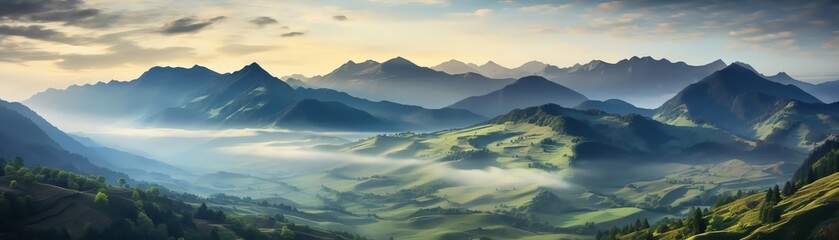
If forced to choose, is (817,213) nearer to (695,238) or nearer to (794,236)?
(794,236)

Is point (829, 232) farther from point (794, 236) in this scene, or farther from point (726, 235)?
point (726, 235)

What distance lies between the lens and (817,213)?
191250mm

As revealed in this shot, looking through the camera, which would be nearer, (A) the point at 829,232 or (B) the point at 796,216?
(A) the point at 829,232

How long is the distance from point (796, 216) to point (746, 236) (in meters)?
14.4

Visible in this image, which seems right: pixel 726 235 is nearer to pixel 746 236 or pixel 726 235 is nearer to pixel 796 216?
pixel 746 236

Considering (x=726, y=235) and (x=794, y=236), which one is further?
(x=726, y=235)

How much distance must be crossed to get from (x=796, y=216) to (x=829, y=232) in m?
14.9

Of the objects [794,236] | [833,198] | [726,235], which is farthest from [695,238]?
[833,198]

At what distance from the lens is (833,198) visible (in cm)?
19775

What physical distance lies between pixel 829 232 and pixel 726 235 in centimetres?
2710

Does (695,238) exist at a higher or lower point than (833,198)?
lower

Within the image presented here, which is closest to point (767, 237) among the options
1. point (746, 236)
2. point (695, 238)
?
point (746, 236)

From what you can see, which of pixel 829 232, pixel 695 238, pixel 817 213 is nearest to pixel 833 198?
pixel 817 213

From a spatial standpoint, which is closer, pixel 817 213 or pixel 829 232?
pixel 829 232
